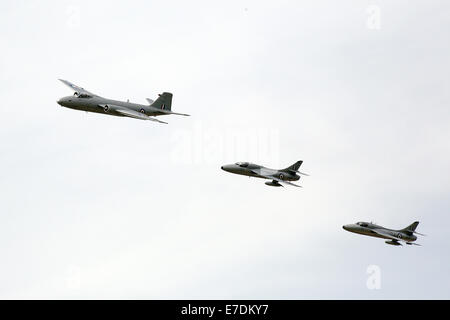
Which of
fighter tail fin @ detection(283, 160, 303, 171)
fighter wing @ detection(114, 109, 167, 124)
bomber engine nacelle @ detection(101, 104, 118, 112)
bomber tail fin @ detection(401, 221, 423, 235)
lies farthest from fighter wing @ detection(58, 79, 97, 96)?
bomber tail fin @ detection(401, 221, 423, 235)

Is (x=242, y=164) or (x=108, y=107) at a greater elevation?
(x=108, y=107)

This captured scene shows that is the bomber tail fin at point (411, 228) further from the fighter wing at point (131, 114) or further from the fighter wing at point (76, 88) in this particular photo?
Result: the fighter wing at point (76, 88)

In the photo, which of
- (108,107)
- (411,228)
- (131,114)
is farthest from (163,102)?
(411,228)

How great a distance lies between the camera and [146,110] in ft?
490

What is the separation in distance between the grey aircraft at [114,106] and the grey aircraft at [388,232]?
46.0 m

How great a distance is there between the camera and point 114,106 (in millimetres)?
145125

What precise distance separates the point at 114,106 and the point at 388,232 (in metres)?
60.6

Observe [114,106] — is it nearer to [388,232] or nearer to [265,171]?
[265,171]

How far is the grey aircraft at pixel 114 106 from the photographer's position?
467 feet

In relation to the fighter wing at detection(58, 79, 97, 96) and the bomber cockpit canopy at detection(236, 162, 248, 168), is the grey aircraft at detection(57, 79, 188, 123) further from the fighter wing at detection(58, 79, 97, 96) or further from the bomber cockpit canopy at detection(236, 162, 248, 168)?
the bomber cockpit canopy at detection(236, 162, 248, 168)
